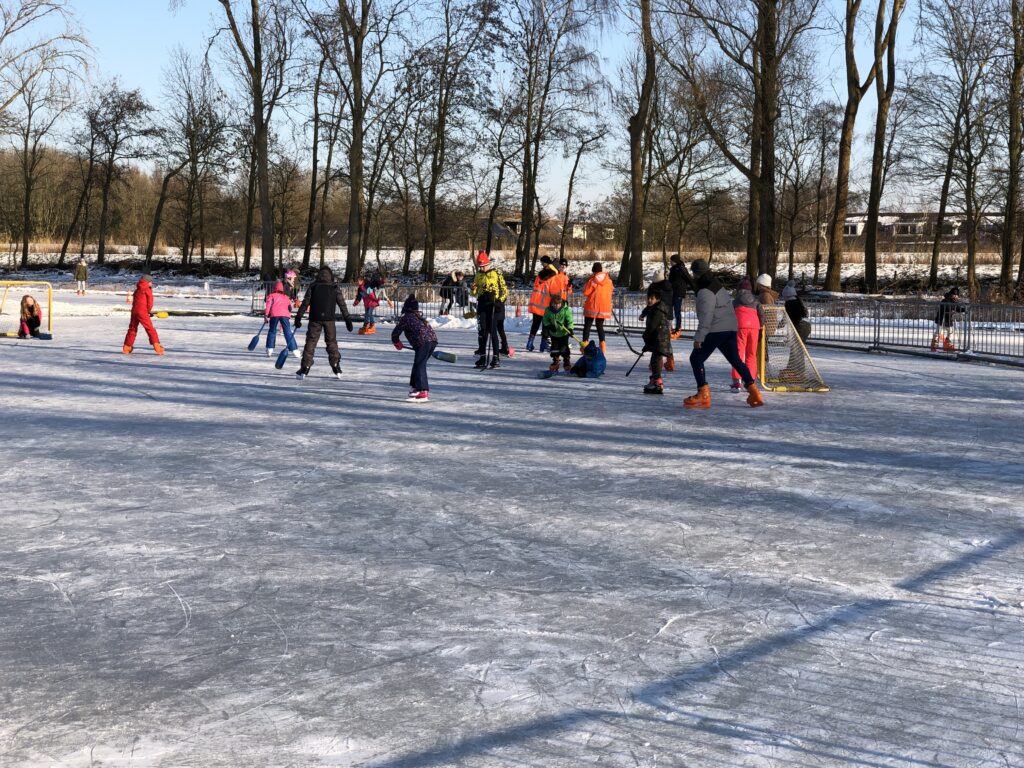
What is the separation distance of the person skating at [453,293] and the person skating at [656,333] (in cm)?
1402

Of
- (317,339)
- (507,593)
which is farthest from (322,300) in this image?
(507,593)

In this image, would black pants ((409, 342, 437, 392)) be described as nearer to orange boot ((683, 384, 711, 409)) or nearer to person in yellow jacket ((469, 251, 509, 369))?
orange boot ((683, 384, 711, 409))

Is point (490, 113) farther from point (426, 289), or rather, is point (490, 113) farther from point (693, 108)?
point (426, 289)

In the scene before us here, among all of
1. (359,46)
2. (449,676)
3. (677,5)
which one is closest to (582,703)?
(449,676)

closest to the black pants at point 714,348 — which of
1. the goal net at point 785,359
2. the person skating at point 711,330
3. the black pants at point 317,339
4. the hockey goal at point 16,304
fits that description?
the person skating at point 711,330

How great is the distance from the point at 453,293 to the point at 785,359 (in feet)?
47.3

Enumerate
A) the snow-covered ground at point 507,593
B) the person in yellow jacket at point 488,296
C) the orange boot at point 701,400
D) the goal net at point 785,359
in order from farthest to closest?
the person in yellow jacket at point 488,296
the goal net at point 785,359
the orange boot at point 701,400
the snow-covered ground at point 507,593

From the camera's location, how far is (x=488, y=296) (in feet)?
52.1

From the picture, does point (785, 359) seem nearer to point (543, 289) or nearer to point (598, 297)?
point (598, 297)

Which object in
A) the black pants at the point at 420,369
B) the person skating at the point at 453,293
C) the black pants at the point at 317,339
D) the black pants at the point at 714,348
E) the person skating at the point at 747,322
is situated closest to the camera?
the black pants at the point at 714,348

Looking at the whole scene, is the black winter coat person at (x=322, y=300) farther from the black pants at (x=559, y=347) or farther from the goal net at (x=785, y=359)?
the goal net at (x=785, y=359)

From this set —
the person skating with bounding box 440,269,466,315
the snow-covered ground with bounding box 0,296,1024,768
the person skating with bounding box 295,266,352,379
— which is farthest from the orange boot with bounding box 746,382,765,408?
the person skating with bounding box 440,269,466,315

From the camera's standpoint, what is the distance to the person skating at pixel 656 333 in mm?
13469

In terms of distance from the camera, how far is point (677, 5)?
1242 inches
